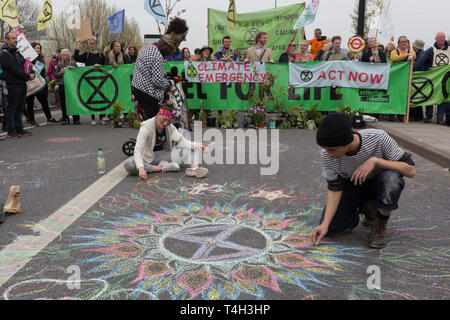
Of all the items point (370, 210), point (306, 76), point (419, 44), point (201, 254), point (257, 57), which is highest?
point (419, 44)

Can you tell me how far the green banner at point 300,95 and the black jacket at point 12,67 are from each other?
3.51 meters

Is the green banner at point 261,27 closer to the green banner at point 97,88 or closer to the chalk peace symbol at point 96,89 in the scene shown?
the green banner at point 97,88

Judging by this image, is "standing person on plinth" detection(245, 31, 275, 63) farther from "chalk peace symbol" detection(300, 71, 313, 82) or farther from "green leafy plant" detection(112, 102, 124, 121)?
"green leafy plant" detection(112, 102, 124, 121)

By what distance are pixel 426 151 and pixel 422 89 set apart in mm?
4174

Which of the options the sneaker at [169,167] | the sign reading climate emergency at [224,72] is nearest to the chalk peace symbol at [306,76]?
the sign reading climate emergency at [224,72]

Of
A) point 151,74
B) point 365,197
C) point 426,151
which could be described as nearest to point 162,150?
point 151,74

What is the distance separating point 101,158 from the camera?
18.1 feet

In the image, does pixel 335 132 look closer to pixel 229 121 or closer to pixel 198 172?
pixel 198 172

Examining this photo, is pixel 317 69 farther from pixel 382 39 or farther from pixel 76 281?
pixel 76 281

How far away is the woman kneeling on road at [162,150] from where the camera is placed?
527 centimetres

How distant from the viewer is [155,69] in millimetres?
5750

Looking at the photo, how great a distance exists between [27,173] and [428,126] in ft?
28.0

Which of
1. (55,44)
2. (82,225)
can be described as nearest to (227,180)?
(82,225)

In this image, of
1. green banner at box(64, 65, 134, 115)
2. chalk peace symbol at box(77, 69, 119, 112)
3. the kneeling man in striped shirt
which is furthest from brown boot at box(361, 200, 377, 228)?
chalk peace symbol at box(77, 69, 119, 112)
